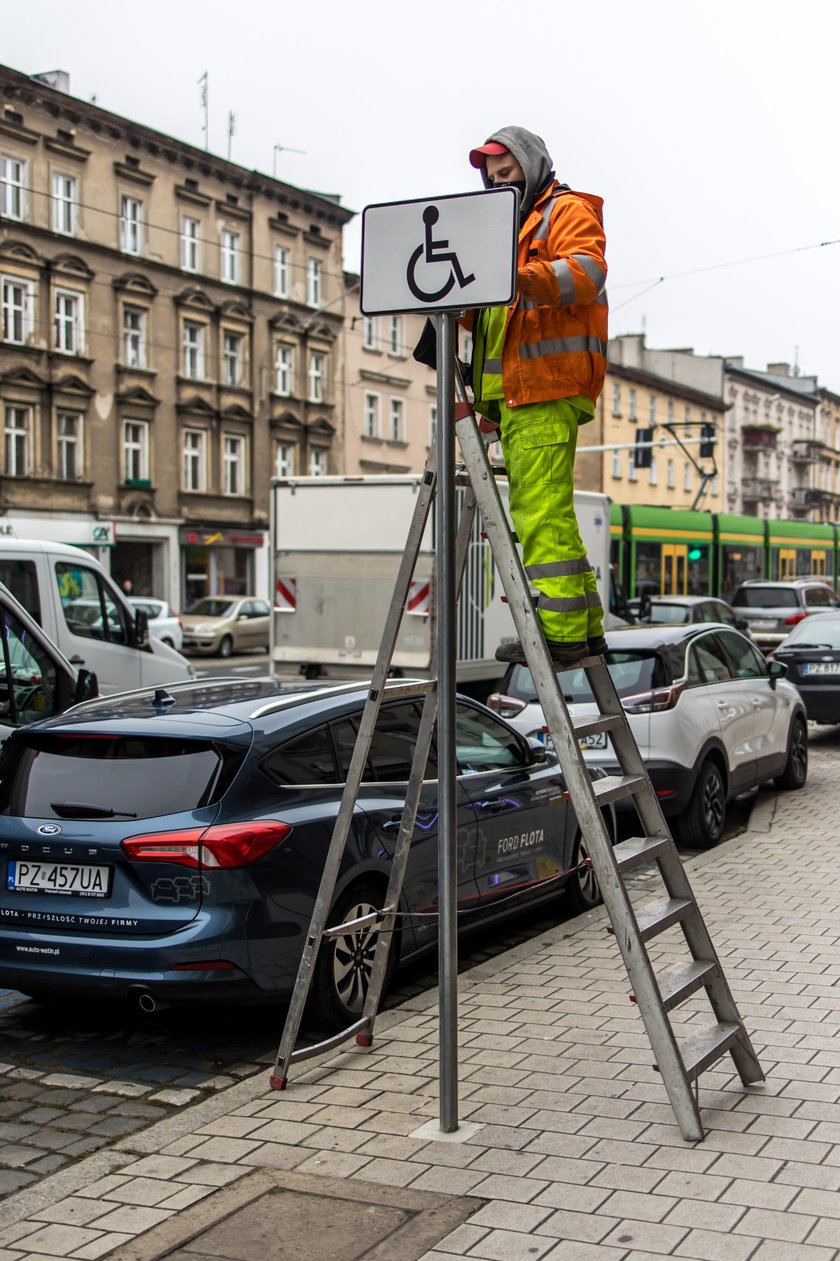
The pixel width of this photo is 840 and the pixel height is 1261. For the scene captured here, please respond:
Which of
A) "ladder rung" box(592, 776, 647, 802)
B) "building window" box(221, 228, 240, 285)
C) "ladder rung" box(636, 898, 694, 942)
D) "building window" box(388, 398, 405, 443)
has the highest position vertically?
"building window" box(221, 228, 240, 285)

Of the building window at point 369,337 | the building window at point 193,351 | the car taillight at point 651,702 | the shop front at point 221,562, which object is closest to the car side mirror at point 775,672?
the car taillight at point 651,702

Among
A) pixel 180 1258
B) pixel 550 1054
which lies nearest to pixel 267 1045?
pixel 550 1054

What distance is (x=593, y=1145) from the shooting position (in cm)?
457

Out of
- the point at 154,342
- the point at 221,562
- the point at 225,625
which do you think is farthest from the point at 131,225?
the point at 225,625

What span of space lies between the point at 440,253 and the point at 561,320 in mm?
435

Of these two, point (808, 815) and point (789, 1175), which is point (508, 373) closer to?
point (789, 1175)

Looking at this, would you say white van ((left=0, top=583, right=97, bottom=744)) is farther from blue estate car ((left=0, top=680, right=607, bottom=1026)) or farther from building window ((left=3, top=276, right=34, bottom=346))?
building window ((left=3, top=276, right=34, bottom=346))

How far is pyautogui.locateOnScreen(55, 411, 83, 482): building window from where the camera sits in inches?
1604

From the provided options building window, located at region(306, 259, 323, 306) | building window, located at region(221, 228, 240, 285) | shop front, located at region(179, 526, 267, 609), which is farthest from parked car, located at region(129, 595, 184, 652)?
building window, located at region(306, 259, 323, 306)

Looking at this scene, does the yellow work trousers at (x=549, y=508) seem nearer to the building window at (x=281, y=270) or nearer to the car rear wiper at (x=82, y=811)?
the car rear wiper at (x=82, y=811)

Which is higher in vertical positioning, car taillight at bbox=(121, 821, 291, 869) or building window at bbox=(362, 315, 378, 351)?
building window at bbox=(362, 315, 378, 351)

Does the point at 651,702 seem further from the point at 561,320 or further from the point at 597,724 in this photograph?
the point at 561,320

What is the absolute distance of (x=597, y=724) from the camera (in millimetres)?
4867

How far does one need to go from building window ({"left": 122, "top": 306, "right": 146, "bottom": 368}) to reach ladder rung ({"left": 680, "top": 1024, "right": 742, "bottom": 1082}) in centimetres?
4020
